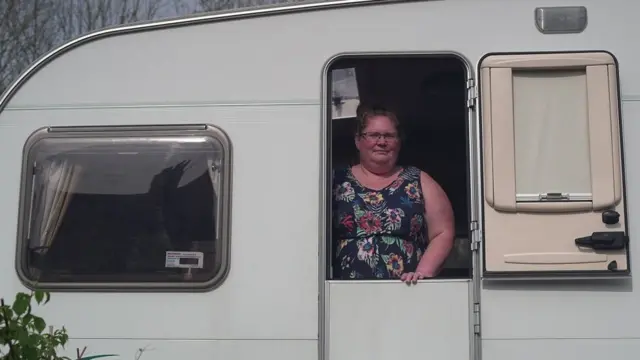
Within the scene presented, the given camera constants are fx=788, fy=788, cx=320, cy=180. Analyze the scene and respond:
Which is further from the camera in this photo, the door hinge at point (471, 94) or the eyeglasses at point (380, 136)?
the eyeglasses at point (380, 136)

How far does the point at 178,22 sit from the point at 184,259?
1.13 meters

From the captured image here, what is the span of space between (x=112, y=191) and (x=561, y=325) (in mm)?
2146

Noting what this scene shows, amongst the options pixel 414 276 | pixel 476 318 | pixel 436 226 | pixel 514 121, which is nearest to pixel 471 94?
pixel 514 121

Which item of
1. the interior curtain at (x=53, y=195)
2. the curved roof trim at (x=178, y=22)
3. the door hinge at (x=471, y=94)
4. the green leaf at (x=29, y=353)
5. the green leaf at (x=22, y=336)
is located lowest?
the green leaf at (x=29, y=353)

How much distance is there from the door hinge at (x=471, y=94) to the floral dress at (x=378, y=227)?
445 millimetres

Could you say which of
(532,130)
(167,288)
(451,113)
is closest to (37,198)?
(167,288)

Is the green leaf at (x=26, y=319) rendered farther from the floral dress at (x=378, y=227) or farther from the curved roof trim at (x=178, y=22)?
the curved roof trim at (x=178, y=22)

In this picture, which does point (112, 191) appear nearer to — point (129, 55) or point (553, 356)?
point (129, 55)

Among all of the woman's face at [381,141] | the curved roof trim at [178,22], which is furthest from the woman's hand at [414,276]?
the curved roof trim at [178,22]

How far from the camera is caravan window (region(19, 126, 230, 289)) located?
3633 mm

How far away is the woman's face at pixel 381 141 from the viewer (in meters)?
3.86

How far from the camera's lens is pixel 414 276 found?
138 inches

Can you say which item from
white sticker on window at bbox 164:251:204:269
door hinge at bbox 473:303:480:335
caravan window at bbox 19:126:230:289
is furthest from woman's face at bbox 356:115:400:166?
white sticker on window at bbox 164:251:204:269

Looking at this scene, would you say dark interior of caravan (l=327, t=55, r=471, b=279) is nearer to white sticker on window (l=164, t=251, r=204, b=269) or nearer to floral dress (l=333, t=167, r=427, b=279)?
floral dress (l=333, t=167, r=427, b=279)
